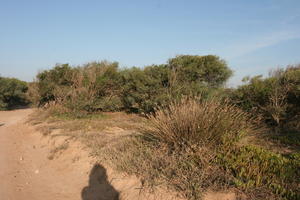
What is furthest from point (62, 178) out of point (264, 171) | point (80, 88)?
point (80, 88)

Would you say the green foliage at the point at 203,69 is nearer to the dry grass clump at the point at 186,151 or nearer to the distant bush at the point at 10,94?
the dry grass clump at the point at 186,151

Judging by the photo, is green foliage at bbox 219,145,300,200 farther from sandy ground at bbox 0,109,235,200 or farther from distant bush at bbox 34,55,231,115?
distant bush at bbox 34,55,231,115

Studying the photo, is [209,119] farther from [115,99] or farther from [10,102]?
[10,102]

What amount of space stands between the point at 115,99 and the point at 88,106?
1707 millimetres

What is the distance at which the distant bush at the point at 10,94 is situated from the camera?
21.3 m

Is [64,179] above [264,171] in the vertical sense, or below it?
below

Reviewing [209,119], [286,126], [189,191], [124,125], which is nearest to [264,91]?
[286,126]

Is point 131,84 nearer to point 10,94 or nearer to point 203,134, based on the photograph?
point 203,134

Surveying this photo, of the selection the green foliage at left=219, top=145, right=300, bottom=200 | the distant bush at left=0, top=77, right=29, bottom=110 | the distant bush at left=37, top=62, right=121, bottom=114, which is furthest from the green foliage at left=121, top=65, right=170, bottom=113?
the distant bush at left=0, top=77, right=29, bottom=110

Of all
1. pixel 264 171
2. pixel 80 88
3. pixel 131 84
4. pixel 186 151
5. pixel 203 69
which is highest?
pixel 203 69

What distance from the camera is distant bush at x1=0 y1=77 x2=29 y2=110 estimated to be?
21.3 meters

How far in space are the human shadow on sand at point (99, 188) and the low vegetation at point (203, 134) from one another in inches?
13.5

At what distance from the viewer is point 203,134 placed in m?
3.99

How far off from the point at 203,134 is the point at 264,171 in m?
1.18
